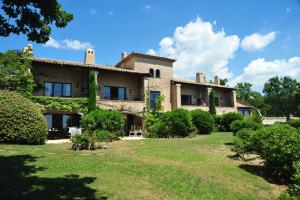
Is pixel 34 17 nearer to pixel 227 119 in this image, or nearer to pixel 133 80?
pixel 133 80

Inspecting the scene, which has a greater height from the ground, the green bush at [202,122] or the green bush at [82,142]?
the green bush at [202,122]

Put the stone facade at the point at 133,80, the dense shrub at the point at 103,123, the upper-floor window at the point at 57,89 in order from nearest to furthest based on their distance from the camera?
1. the dense shrub at the point at 103,123
2. the upper-floor window at the point at 57,89
3. the stone facade at the point at 133,80

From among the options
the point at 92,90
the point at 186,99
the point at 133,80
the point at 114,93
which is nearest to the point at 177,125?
the point at 92,90

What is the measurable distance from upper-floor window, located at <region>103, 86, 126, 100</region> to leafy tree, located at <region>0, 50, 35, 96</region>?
25.5ft

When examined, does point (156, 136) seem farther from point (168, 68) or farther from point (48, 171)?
point (48, 171)

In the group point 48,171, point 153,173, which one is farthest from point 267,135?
point 48,171

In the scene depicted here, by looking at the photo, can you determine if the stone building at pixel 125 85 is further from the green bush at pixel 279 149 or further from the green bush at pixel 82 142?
the green bush at pixel 279 149

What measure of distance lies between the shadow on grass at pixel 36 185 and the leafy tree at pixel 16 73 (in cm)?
1314

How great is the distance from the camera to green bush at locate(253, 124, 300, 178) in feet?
34.1

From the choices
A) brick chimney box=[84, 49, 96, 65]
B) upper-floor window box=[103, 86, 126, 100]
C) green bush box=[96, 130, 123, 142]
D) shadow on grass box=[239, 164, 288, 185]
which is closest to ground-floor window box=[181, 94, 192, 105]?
upper-floor window box=[103, 86, 126, 100]

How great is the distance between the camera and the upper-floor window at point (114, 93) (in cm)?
2789

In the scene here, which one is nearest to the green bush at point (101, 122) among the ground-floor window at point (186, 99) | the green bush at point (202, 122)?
the green bush at point (202, 122)

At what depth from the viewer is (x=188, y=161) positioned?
1185cm

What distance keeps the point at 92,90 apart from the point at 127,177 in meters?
16.8
